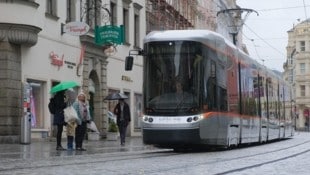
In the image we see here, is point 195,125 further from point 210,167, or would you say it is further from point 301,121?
point 301,121

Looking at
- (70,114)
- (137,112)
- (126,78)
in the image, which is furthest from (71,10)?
(70,114)

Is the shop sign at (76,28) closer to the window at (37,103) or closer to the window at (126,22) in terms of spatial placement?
the window at (37,103)

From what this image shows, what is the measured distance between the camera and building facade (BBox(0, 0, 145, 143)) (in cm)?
2541

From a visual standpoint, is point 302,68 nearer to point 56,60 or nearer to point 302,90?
point 302,90

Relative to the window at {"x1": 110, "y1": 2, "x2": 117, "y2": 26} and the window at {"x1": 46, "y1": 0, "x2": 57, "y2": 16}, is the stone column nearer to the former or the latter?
the window at {"x1": 46, "y1": 0, "x2": 57, "y2": 16}

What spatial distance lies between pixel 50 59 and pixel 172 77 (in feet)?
35.5

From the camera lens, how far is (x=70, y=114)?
19.4m

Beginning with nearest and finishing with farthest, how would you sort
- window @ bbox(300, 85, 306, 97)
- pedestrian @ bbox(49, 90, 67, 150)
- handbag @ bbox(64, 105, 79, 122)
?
1. handbag @ bbox(64, 105, 79, 122)
2. pedestrian @ bbox(49, 90, 67, 150)
3. window @ bbox(300, 85, 306, 97)

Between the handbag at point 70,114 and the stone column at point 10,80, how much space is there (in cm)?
623

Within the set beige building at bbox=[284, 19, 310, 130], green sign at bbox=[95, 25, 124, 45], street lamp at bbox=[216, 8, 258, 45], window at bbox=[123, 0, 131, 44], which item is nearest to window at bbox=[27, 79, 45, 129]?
green sign at bbox=[95, 25, 124, 45]

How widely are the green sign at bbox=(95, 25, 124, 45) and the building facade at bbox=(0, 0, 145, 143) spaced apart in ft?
1.89

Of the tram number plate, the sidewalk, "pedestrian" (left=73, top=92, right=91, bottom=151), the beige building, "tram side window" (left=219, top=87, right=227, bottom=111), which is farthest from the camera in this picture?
the beige building

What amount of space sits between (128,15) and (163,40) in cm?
2028

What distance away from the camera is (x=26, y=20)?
2575 centimetres
